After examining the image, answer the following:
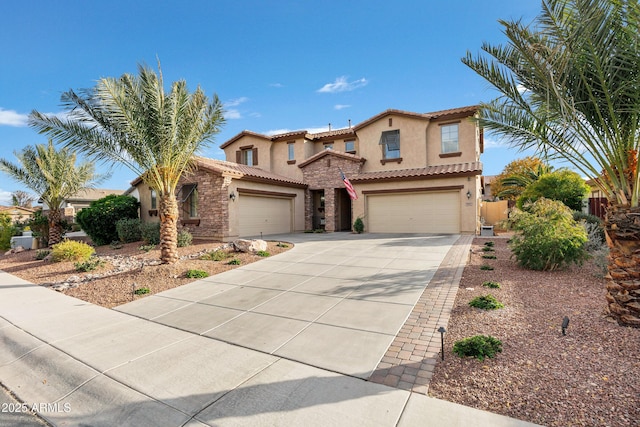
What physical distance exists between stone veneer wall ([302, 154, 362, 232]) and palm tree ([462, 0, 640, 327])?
1473cm

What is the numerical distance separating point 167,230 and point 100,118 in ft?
12.5

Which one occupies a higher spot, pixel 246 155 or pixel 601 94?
pixel 246 155

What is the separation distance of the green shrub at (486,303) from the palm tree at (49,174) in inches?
768

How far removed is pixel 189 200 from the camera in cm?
1655

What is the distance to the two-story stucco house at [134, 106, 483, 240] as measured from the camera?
15945 millimetres

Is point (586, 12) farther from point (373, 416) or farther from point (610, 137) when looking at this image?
point (373, 416)

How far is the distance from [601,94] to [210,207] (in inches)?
584

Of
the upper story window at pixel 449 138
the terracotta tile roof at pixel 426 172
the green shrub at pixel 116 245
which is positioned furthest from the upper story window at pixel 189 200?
the upper story window at pixel 449 138

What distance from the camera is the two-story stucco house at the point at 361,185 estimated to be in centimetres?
1595

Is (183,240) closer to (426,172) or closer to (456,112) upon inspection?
(426,172)

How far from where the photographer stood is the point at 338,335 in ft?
15.6

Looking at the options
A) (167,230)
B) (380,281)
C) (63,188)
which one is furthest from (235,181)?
(380,281)

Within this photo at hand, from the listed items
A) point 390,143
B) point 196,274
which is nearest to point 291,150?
point 390,143

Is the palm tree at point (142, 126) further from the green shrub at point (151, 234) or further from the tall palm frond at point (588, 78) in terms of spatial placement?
the tall palm frond at point (588, 78)
